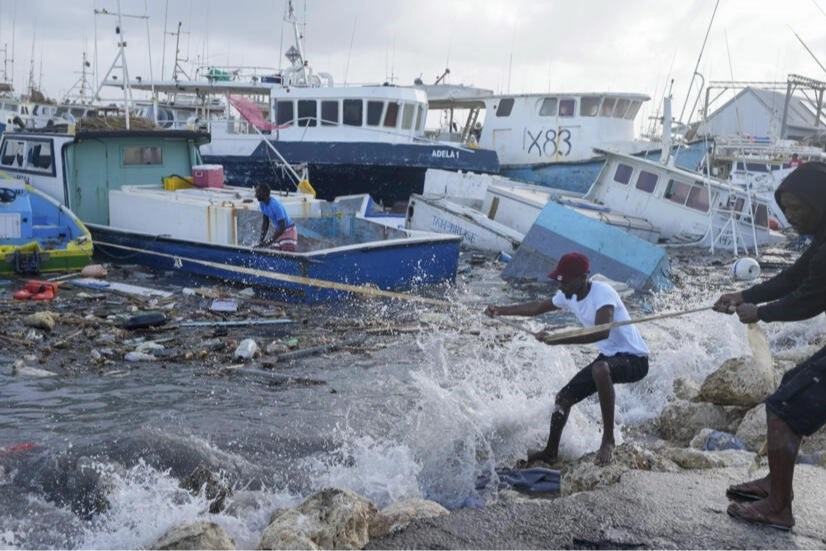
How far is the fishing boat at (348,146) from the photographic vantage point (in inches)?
858

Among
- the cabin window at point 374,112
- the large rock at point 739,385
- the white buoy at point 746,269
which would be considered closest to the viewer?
the large rock at point 739,385

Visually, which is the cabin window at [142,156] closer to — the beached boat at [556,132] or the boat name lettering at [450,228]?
the boat name lettering at [450,228]

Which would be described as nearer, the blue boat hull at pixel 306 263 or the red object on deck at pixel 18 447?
the red object on deck at pixel 18 447

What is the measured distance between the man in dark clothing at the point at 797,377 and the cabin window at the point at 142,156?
13211 millimetres

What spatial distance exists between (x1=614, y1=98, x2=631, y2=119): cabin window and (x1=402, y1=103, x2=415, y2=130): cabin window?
6.32 meters

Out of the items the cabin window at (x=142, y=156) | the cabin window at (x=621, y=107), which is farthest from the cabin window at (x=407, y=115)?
the cabin window at (x=142, y=156)

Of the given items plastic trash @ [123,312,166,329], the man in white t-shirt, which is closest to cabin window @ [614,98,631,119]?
plastic trash @ [123,312,166,329]

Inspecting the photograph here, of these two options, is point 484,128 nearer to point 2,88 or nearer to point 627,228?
point 627,228

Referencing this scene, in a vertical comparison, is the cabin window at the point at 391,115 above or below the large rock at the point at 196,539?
above

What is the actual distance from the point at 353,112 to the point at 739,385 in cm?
1743

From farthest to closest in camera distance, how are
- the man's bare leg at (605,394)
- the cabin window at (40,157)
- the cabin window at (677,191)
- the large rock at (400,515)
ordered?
the cabin window at (677,191)
the cabin window at (40,157)
the man's bare leg at (605,394)
the large rock at (400,515)

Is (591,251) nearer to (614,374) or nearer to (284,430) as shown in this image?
(284,430)

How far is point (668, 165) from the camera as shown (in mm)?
19375

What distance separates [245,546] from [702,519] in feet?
7.76
